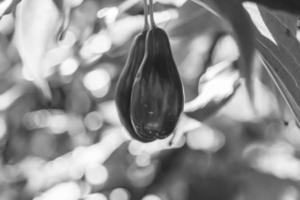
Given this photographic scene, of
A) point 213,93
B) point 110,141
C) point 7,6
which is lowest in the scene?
point 110,141

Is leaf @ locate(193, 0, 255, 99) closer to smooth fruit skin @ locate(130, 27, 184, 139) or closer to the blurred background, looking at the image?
smooth fruit skin @ locate(130, 27, 184, 139)

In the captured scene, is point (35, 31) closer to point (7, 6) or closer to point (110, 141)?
point (7, 6)

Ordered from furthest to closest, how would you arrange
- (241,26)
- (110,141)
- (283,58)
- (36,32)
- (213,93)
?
(110,141) → (213,93) → (36,32) → (283,58) → (241,26)

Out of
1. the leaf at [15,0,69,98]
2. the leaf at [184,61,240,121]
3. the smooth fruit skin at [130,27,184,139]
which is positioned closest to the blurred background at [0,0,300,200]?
the leaf at [184,61,240,121]

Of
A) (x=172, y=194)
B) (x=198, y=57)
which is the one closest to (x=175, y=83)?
(x=198, y=57)

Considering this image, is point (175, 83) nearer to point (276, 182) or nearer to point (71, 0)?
point (71, 0)

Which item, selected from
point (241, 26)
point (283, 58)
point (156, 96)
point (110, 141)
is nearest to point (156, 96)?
point (156, 96)
